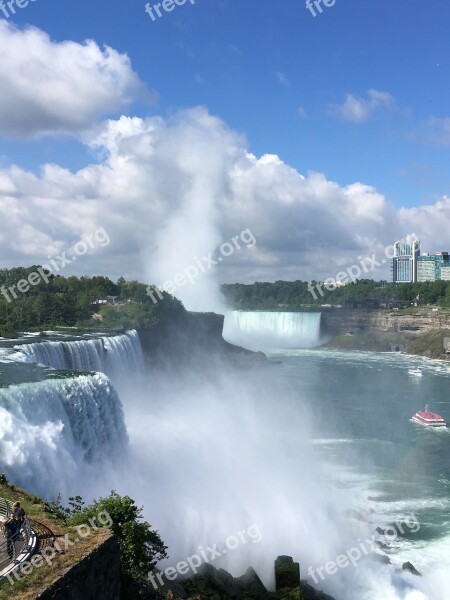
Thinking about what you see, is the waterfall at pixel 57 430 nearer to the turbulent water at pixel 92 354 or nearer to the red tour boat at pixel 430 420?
the turbulent water at pixel 92 354

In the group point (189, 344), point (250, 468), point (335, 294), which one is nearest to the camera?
point (250, 468)

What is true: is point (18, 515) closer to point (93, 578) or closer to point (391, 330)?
point (93, 578)

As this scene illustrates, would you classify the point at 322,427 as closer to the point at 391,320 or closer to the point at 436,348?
the point at 436,348

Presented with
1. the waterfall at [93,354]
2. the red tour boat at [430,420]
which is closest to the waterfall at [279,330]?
the waterfall at [93,354]

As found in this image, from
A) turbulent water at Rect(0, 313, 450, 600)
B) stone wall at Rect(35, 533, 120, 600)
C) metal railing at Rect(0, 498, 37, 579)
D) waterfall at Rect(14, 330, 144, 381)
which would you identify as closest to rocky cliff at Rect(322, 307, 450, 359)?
turbulent water at Rect(0, 313, 450, 600)

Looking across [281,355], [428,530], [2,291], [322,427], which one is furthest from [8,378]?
[281,355]

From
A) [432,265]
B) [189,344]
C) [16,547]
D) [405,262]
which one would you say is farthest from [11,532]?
[405,262]

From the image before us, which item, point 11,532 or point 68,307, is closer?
point 11,532
